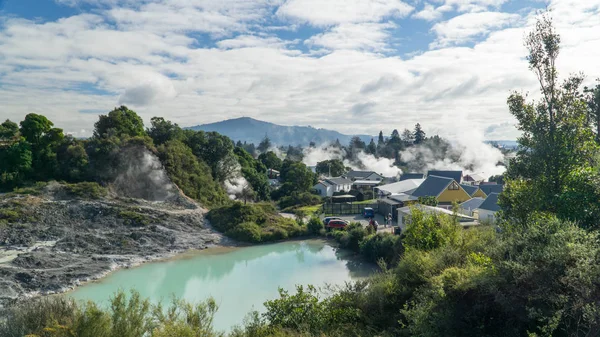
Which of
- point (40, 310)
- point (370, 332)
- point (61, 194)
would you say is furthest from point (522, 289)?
point (61, 194)

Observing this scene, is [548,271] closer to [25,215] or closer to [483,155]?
[25,215]

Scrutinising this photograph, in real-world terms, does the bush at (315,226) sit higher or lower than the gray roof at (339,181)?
lower

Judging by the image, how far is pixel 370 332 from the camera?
7.89 metres

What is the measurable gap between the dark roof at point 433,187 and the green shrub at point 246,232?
11955 mm

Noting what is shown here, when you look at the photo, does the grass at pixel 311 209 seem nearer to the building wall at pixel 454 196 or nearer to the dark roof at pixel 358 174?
the building wall at pixel 454 196

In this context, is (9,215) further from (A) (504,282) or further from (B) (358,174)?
(B) (358,174)

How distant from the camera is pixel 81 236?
21.5m

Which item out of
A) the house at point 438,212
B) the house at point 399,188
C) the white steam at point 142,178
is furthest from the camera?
the house at point 399,188

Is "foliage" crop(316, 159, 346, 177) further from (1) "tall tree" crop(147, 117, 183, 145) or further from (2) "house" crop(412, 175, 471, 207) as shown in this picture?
(2) "house" crop(412, 175, 471, 207)

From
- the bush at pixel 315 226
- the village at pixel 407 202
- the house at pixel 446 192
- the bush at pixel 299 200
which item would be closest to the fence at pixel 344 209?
the village at pixel 407 202

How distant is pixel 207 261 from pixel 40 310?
12.9 meters

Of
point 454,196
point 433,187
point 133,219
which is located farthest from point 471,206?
point 133,219

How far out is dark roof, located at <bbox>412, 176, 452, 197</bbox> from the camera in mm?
27625

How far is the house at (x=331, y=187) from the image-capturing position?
4350cm
